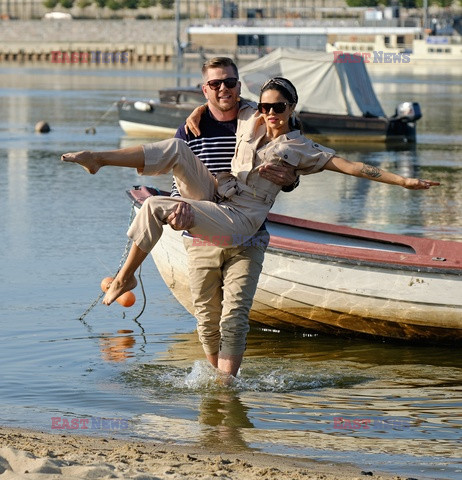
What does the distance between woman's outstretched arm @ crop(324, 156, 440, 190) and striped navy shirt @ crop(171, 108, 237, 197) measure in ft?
1.94

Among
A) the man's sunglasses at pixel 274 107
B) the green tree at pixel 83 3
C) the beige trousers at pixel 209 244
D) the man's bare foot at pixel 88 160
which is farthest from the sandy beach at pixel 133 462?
the green tree at pixel 83 3

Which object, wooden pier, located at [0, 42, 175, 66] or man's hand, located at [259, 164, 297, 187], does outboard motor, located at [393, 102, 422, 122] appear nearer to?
man's hand, located at [259, 164, 297, 187]

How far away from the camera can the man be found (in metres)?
6.90

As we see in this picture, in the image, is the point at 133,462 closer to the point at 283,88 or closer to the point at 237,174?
the point at 237,174

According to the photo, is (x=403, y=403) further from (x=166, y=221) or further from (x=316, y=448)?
(x=166, y=221)

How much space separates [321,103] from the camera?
3005 centimetres

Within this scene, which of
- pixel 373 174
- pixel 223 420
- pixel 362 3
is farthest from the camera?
pixel 362 3

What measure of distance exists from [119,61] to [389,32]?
24.7m

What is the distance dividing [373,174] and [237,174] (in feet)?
2.48

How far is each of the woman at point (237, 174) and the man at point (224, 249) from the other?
0.35ft

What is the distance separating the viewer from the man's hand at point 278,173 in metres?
6.75

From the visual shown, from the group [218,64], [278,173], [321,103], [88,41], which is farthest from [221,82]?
[88,41]

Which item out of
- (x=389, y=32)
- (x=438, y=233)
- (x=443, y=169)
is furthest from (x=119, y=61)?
(x=438, y=233)

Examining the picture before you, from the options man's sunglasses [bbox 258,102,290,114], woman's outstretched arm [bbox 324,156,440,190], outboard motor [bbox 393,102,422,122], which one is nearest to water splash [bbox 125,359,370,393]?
woman's outstretched arm [bbox 324,156,440,190]
